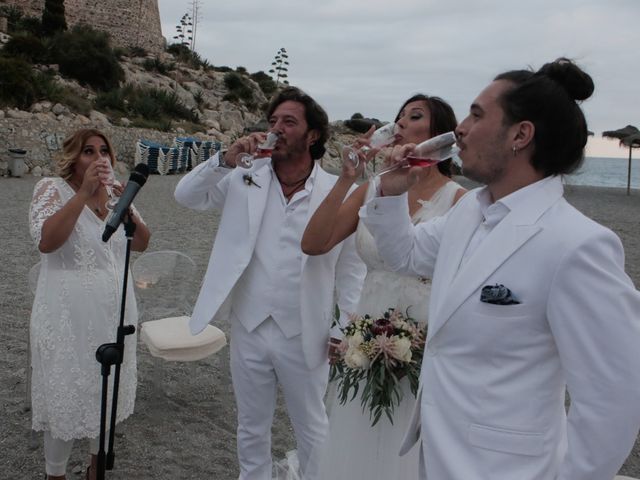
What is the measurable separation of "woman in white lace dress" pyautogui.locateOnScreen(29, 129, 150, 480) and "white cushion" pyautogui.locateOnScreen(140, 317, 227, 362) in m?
1.22

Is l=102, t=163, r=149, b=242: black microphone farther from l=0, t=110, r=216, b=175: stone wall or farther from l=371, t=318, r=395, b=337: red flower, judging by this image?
l=0, t=110, r=216, b=175: stone wall

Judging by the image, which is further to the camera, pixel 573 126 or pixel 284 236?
pixel 284 236

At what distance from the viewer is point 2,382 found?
5.24m

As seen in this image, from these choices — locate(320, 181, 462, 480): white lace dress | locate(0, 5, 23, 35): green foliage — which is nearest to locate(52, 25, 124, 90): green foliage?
locate(0, 5, 23, 35): green foliage

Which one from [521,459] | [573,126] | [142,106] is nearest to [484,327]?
[521,459]

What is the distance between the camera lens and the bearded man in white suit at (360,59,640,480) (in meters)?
1.51

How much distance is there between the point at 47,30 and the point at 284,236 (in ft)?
158

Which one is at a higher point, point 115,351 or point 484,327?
point 484,327

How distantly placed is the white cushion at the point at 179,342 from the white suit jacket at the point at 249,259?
59.5 inches

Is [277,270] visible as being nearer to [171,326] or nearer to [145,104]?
[171,326]

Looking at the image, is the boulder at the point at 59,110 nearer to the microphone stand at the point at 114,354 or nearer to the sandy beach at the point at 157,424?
the sandy beach at the point at 157,424

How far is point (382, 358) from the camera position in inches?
105

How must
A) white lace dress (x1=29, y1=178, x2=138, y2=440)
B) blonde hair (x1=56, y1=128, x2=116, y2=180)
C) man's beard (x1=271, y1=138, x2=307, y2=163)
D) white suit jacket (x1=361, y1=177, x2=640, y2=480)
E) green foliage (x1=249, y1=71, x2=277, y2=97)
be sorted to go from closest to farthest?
white suit jacket (x1=361, y1=177, x2=640, y2=480), man's beard (x1=271, y1=138, x2=307, y2=163), white lace dress (x1=29, y1=178, x2=138, y2=440), blonde hair (x1=56, y1=128, x2=116, y2=180), green foliage (x1=249, y1=71, x2=277, y2=97)

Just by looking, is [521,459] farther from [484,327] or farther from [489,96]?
[489,96]
